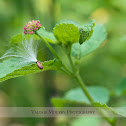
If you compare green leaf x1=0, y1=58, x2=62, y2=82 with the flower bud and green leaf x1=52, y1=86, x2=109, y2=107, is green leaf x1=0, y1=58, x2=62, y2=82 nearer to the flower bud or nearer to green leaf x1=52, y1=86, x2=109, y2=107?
the flower bud

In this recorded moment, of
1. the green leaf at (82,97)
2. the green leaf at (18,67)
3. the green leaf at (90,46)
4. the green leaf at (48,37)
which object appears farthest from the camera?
the green leaf at (82,97)

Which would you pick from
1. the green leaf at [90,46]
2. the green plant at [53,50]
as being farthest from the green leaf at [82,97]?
the green leaf at [90,46]

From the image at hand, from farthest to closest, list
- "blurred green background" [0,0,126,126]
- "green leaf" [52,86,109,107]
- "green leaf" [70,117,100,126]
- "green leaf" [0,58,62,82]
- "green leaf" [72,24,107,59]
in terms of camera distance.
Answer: "blurred green background" [0,0,126,126] → "green leaf" [70,117,100,126] → "green leaf" [52,86,109,107] → "green leaf" [72,24,107,59] → "green leaf" [0,58,62,82]

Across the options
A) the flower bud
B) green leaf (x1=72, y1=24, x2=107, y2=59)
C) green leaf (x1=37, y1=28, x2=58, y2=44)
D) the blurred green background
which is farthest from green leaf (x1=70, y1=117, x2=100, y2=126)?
the flower bud

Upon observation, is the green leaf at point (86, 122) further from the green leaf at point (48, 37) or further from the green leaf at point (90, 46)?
the green leaf at point (48, 37)

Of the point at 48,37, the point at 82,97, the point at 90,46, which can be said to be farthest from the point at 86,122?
the point at 48,37

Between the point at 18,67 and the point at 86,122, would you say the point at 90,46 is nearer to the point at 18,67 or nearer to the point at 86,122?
the point at 18,67
